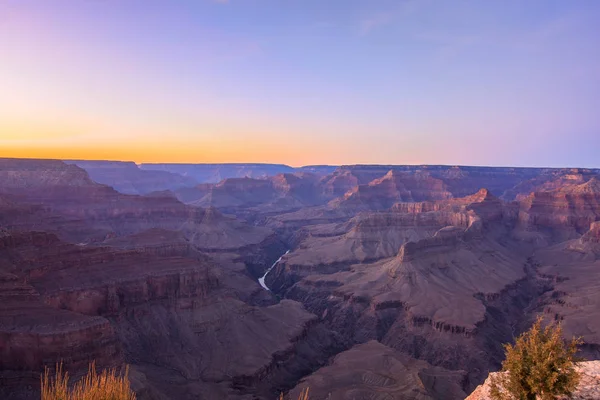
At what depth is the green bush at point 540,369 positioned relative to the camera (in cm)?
1911

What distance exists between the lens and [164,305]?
76.0 metres

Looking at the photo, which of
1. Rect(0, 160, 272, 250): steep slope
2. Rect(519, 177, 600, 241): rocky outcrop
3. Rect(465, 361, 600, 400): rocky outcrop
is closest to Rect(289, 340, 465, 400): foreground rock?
Rect(465, 361, 600, 400): rocky outcrop

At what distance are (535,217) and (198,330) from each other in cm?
14220

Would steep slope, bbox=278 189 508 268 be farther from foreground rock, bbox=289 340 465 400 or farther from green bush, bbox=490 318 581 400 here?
green bush, bbox=490 318 581 400

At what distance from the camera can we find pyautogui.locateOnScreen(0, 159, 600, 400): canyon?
57.8 meters

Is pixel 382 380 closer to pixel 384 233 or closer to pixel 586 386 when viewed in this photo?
pixel 586 386

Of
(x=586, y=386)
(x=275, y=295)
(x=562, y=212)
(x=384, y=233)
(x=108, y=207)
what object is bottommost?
(x=275, y=295)

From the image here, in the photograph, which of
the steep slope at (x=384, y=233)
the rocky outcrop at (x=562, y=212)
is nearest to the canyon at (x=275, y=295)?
the rocky outcrop at (x=562, y=212)

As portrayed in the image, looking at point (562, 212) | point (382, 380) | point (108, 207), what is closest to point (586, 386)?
point (382, 380)

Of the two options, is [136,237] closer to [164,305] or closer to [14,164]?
[164,305]

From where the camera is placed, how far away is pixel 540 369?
1942 centimetres

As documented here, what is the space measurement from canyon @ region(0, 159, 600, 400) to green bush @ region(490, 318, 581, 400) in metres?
40.2

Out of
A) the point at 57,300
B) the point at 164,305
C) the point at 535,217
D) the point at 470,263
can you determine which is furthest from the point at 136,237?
the point at 535,217

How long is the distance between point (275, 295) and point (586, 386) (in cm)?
10838
